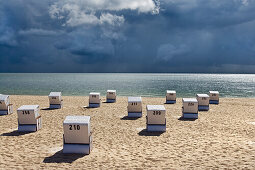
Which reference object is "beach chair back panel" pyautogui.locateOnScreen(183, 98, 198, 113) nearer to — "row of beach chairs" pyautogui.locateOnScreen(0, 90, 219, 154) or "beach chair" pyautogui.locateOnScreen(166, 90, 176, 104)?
"row of beach chairs" pyautogui.locateOnScreen(0, 90, 219, 154)

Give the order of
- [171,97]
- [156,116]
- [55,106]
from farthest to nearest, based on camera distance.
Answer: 1. [171,97]
2. [55,106]
3. [156,116]

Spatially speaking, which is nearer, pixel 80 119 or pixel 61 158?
pixel 61 158

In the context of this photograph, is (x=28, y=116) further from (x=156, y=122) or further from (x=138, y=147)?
(x=156, y=122)

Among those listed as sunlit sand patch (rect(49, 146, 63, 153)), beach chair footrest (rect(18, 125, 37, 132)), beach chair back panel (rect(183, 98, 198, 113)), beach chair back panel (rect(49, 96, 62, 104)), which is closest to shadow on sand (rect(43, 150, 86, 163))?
sunlit sand patch (rect(49, 146, 63, 153))

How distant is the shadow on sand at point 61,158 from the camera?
9438 mm

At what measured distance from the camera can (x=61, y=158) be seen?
9781 mm

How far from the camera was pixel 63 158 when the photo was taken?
32.1 feet

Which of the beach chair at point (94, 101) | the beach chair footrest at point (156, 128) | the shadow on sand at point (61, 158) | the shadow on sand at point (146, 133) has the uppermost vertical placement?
the beach chair at point (94, 101)

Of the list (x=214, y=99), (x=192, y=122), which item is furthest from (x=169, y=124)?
(x=214, y=99)

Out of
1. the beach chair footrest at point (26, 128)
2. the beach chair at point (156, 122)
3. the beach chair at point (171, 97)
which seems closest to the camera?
the beach chair footrest at point (26, 128)

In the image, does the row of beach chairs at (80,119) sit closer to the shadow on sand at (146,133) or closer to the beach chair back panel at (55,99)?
the beach chair back panel at (55,99)

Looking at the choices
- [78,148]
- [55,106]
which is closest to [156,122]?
[78,148]

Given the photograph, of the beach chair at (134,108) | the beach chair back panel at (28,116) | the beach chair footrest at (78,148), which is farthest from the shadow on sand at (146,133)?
the beach chair back panel at (28,116)

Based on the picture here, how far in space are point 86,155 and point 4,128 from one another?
26.5 ft
